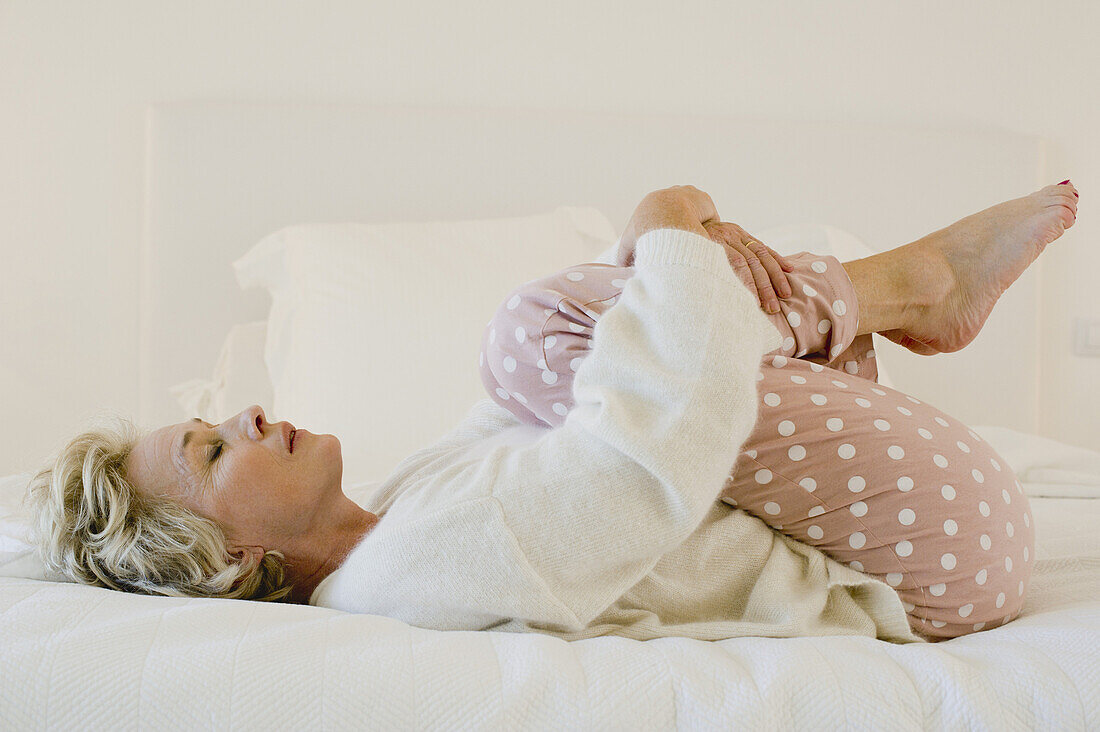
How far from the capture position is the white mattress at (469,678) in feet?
2.36

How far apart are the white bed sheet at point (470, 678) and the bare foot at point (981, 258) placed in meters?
0.47

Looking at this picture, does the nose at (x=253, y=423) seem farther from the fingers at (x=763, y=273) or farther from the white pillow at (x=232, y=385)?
the white pillow at (x=232, y=385)

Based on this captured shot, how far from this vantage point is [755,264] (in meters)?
1.06

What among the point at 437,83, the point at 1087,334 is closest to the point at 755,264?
the point at 437,83

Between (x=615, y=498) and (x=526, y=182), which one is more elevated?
(x=526, y=182)

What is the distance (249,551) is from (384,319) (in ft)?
2.68

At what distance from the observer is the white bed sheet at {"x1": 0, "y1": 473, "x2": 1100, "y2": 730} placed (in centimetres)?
72

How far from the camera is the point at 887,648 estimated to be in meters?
0.85

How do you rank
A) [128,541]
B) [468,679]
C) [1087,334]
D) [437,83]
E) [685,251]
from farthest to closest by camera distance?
[1087,334] < [437,83] < [128,541] < [685,251] < [468,679]

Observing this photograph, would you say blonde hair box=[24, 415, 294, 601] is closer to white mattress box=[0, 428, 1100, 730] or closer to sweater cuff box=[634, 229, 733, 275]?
white mattress box=[0, 428, 1100, 730]

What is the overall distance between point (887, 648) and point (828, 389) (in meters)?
0.28

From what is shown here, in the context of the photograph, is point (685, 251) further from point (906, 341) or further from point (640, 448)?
point (906, 341)

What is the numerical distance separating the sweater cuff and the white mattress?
1.11 feet

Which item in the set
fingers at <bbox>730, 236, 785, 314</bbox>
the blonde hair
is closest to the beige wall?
the blonde hair
